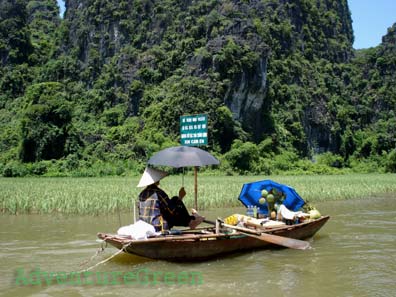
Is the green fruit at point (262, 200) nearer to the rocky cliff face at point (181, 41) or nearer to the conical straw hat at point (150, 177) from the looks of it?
the conical straw hat at point (150, 177)

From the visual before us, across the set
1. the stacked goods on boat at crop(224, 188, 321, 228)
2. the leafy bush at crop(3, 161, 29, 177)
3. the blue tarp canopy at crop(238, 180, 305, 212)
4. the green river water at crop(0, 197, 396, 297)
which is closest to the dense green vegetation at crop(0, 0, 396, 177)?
the leafy bush at crop(3, 161, 29, 177)

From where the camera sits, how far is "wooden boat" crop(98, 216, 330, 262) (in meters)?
5.72

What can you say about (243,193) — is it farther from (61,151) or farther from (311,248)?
(61,151)

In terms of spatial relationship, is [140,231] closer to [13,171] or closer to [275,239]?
[275,239]

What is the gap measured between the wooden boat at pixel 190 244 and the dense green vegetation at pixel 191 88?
74.6ft

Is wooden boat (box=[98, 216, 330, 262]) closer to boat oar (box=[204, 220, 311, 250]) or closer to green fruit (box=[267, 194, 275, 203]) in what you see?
boat oar (box=[204, 220, 311, 250])

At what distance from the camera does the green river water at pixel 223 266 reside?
5.00 metres

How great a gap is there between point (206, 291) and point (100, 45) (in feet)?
143

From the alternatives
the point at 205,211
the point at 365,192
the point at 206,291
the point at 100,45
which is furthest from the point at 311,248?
the point at 100,45

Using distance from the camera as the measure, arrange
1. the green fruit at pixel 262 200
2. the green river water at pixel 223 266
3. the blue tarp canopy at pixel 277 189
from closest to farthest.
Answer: the green river water at pixel 223 266 → the green fruit at pixel 262 200 → the blue tarp canopy at pixel 277 189

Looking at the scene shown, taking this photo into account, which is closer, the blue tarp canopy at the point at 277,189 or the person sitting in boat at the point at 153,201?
the person sitting in boat at the point at 153,201

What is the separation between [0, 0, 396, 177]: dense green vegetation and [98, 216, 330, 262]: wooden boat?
74.6 feet

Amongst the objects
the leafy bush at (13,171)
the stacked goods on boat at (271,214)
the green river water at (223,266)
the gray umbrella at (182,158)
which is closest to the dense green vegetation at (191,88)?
the leafy bush at (13,171)

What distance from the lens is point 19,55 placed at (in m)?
48.8
